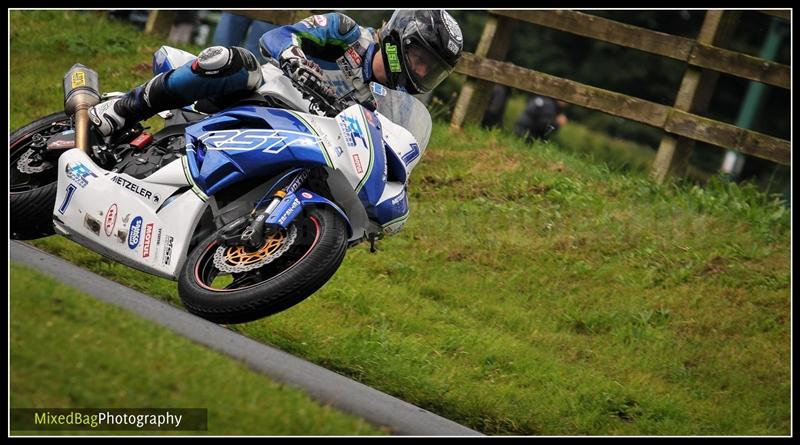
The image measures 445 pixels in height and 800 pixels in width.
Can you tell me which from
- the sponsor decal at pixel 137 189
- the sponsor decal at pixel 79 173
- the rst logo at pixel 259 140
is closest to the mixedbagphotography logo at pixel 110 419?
the rst logo at pixel 259 140

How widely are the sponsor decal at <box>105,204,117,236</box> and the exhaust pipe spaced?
0.54m

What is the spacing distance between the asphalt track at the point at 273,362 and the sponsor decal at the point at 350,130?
49.3 inches

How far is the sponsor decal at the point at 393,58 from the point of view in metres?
7.23

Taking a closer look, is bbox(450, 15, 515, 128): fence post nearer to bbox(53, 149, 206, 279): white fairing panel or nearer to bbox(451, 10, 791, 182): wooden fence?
bbox(451, 10, 791, 182): wooden fence

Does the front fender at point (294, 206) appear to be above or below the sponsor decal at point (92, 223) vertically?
above

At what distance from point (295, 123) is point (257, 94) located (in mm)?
524

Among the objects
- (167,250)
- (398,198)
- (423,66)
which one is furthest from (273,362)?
(423,66)

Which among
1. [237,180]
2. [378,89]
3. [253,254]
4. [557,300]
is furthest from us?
[557,300]

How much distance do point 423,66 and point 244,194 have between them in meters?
1.25

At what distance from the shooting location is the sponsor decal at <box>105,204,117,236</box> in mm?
7023

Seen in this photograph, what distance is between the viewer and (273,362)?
274 inches

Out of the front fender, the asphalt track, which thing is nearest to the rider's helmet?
the front fender

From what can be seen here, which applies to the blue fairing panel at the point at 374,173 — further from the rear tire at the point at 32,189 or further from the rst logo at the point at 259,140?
the rear tire at the point at 32,189

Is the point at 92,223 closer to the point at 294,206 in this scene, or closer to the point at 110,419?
the point at 294,206
